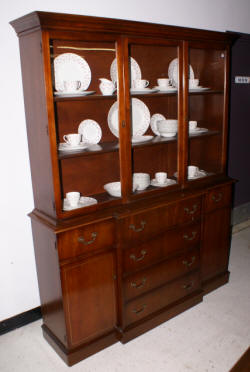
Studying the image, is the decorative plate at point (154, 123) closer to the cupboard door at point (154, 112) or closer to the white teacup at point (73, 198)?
the cupboard door at point (154, 112)

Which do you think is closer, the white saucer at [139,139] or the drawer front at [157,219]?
the drawer front at [157,219]

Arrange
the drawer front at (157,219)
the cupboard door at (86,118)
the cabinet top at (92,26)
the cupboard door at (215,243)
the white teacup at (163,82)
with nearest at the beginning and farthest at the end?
the cabinet top at (92,26), the cupboard door at (86,118), the drawer front at (157,219), the white teacup at (163,82), the cupboard door at (215,243)

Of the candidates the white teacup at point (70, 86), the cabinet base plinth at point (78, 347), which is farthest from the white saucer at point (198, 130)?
the cabinet base plinth at point (78, 347)

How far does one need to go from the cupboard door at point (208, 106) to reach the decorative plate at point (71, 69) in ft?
2.41

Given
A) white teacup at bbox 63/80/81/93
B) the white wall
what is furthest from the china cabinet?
the white wall

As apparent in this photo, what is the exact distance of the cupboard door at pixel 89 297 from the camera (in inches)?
75.0

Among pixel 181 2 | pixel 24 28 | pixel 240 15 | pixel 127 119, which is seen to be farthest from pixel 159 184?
pixel 240 15

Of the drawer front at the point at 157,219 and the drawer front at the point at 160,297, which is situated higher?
the drawer front at the point at 157,219

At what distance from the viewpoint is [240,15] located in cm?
327

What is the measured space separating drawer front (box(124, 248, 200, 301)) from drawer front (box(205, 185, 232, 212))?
34 centimetres

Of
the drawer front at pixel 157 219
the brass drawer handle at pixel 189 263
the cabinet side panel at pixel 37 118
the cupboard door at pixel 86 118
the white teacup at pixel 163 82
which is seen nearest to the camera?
the cabinet side panel at pixel 37 118

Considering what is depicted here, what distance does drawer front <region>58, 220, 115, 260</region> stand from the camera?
1826 mm

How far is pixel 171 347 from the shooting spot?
6.97ft

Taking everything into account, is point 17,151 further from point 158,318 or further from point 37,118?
point 158,318
